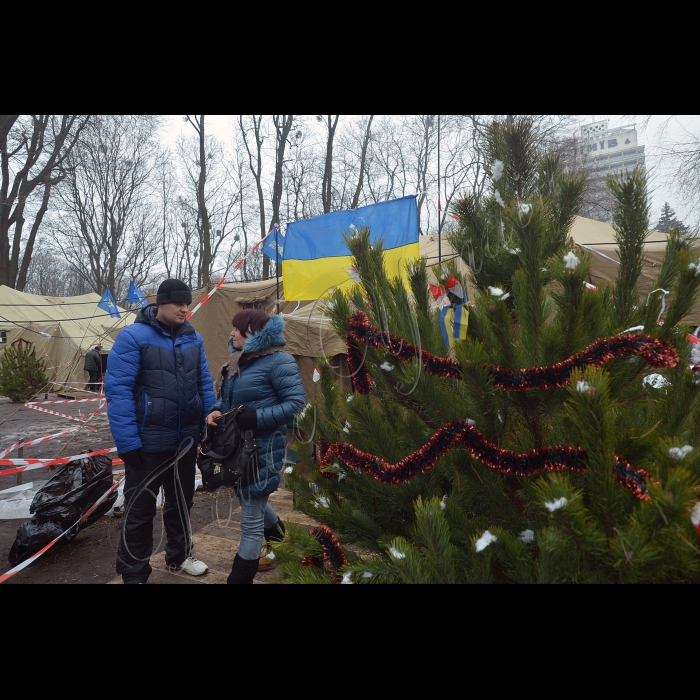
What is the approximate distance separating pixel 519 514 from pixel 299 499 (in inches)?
32.4

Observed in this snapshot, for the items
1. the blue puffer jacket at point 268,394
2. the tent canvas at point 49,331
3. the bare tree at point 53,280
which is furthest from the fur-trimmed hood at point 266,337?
the bare tree at point 53,280

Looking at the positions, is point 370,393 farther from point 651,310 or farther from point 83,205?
point 83,205

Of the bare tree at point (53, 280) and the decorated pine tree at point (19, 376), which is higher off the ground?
the bare tree at point (53, 280)

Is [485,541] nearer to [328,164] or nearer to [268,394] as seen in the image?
[268,394]

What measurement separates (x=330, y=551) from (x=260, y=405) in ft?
5.10

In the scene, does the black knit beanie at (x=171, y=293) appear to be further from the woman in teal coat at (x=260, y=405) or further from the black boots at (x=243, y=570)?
the black boots at (x=243, y=570)

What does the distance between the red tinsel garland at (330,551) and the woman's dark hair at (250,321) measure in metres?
1.70

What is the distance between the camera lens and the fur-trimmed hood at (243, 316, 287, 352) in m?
3.12

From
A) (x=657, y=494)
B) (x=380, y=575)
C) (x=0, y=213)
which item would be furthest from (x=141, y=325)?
(x=0, y=213)

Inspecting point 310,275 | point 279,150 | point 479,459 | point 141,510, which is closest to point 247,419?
point 141,510

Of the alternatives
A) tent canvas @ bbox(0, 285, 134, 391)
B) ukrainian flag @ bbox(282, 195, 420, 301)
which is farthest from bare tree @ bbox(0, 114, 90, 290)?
ukrainian flag @ bbox(282, 195, 420, 301)

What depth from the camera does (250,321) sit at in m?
3.21

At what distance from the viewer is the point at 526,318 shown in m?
1.47

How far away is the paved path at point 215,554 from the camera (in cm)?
349
